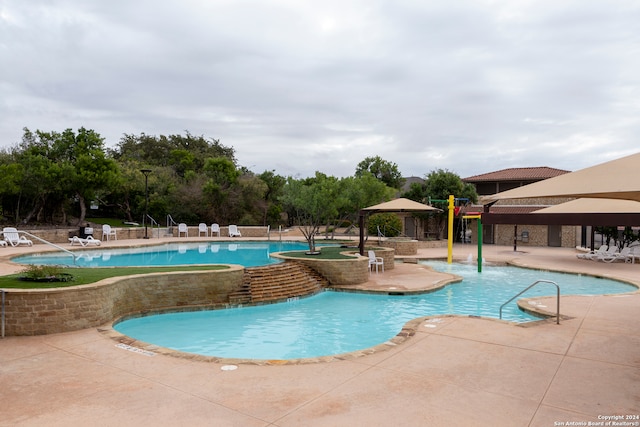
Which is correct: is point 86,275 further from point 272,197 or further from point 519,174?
point 519,174

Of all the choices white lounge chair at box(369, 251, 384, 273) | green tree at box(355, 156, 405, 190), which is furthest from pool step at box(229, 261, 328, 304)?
green tree at box(355, 156, 405, 190)

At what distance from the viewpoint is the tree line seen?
2562 cm

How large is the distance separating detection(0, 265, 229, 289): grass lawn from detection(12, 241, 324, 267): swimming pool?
4.60 meters

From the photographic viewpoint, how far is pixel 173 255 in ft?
67.9

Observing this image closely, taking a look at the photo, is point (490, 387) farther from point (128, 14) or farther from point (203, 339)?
point (128, 14)

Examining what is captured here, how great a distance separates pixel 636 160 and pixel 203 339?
7.45m

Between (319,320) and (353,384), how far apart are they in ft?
16.6

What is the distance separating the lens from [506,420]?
3914mm

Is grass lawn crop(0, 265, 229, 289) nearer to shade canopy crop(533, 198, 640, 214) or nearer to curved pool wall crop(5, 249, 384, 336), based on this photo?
curved pool wall crop(5, 249, 384, 336)

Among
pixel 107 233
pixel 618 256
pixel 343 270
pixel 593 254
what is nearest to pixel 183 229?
pixel 107 233

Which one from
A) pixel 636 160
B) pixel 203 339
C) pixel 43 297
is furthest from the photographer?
pixel 203 339

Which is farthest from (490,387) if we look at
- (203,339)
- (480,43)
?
(480,43)

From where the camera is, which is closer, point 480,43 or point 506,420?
point 506,420

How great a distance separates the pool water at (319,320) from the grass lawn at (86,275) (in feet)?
4.13
